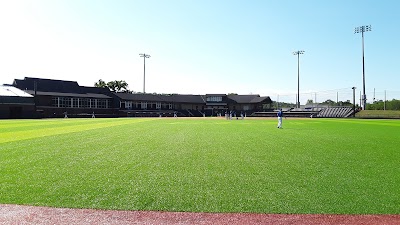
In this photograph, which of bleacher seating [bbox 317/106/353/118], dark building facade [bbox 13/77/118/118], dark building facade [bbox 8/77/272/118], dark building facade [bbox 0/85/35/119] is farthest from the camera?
bleacher seating [bbox 317/106/353/118]

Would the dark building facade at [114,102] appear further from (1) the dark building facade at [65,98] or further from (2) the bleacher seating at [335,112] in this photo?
(2) the bleacher seating at [335,112]

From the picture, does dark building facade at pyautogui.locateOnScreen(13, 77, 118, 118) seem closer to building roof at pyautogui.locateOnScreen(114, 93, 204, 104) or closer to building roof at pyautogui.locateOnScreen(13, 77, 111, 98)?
building roof at pyautogui.locateOnScreen(13, 77, 111, 98)

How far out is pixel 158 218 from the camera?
5012 millimetres

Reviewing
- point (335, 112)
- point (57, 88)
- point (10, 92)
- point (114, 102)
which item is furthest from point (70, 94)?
point (335, 112)

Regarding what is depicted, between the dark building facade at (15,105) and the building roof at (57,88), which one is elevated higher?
the building roof at (57,88)

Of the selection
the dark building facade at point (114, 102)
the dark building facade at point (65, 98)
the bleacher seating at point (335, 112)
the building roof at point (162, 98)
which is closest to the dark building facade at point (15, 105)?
the dark building facade at point (114, 102)

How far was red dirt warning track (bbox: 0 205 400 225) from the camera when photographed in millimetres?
4867

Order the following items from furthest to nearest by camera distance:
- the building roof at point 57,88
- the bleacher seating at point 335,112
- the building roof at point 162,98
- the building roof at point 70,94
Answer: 1. the building roof at point 162,98
2. the bleacher seating at point 335,112
3. the building roof at point 57,88
4. the building roof at point 70,94

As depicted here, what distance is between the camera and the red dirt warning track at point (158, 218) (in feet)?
16.0

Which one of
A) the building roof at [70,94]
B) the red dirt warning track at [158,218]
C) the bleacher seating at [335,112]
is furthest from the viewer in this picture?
the bleacher seating at [335,112]

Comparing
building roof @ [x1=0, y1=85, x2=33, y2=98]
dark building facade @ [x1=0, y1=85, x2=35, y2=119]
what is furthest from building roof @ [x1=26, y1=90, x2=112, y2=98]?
dark building facade @ [x1=0, y1=85, x2=35, y2=119]

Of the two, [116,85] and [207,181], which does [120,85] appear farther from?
[207,181]

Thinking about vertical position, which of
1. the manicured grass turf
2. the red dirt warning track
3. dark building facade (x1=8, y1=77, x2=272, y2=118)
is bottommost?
the red dirt warning track

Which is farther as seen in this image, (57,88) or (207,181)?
(57,88)
